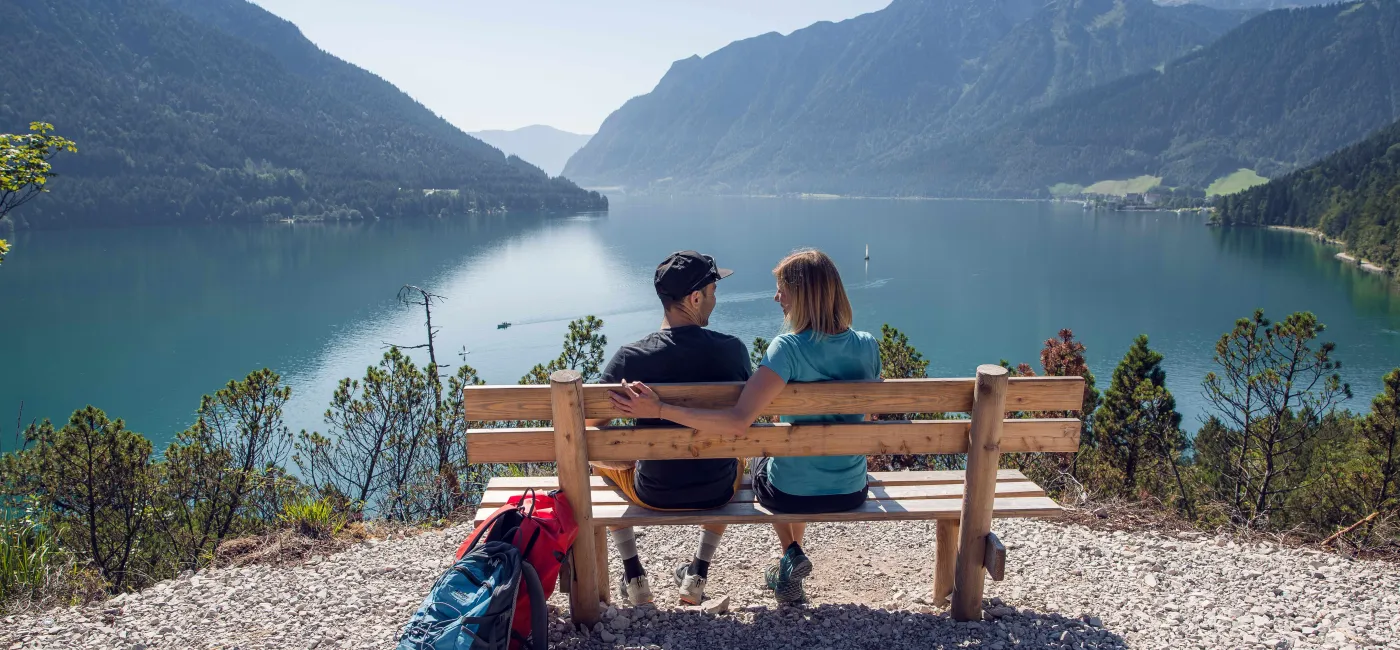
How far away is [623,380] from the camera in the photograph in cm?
347

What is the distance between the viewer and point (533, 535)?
331 centimetres

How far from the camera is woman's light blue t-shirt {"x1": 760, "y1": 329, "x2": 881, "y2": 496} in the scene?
3.41 m

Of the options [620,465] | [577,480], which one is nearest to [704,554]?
[620,465]

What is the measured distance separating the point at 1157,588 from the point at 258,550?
4703 millimetres

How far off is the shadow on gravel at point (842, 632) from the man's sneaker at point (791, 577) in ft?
0.22

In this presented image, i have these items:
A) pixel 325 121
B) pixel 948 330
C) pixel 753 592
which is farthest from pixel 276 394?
pixel 325 121

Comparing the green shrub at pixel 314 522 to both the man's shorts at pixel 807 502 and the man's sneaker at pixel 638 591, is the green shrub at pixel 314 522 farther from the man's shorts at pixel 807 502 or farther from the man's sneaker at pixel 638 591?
the man's shorts at pixel 807 502

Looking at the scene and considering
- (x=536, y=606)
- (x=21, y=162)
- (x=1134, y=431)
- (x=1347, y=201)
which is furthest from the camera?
(x=1347, y=201)

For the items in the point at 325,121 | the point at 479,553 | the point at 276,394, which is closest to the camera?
the point at 479,553

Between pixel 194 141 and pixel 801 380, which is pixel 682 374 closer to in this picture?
pixel 801 380

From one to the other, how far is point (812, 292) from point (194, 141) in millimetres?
158763

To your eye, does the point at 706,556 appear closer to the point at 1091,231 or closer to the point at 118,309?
the point at 118,309

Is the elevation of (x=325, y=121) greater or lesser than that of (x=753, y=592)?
greater

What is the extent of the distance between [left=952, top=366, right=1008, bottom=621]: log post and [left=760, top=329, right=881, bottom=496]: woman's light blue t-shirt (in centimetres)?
44
